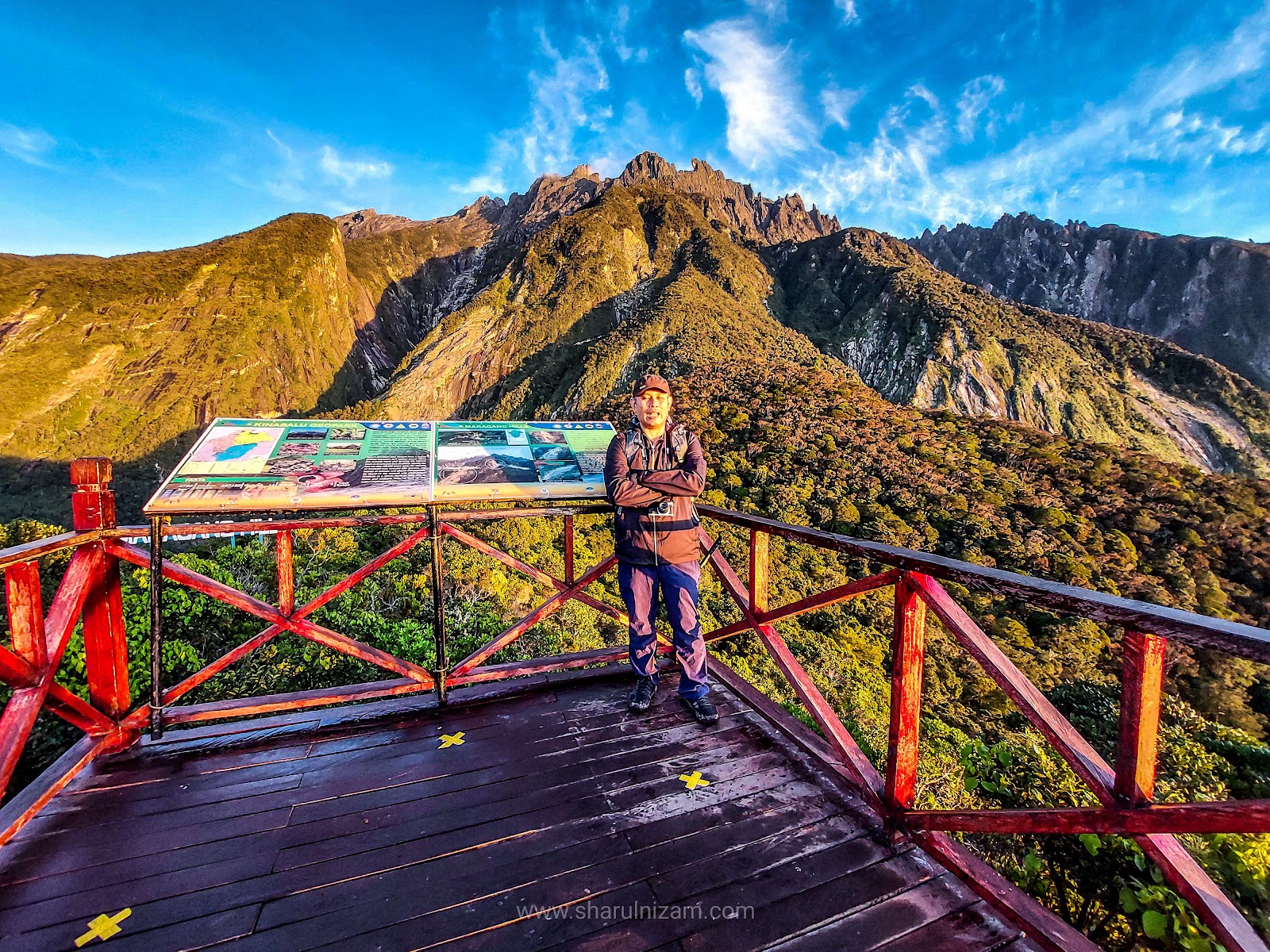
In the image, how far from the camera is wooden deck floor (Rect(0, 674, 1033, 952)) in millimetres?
1579

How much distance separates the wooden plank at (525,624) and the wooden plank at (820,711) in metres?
0.85

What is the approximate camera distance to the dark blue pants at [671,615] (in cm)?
283

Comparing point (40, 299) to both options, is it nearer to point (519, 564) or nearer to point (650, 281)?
point (650, 281)

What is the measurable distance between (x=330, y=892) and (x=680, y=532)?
197cm

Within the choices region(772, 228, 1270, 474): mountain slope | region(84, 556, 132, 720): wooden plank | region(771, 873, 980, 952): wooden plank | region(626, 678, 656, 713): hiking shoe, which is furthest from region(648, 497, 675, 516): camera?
region(772, 228, 1270, 474): mountain slope

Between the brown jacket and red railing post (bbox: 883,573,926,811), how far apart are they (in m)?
1.11

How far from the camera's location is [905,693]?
1941 millimetres

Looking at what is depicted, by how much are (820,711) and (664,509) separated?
1.20 metres

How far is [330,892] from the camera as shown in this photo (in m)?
1.71

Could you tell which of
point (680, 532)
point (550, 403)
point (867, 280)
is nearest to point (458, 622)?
point (680, 532)

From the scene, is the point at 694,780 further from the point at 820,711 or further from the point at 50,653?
the point at 50,653

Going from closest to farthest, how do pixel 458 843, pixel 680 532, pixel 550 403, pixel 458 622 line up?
pixel 458 843 < pixel 680 532 < pixel 458 622 < pixel 550 403

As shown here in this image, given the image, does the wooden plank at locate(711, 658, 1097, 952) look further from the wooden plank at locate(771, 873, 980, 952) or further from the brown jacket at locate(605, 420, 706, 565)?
the brown jacket at locate(605, 420, 706, 565)

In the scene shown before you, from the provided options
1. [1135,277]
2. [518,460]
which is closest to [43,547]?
[518,460]
